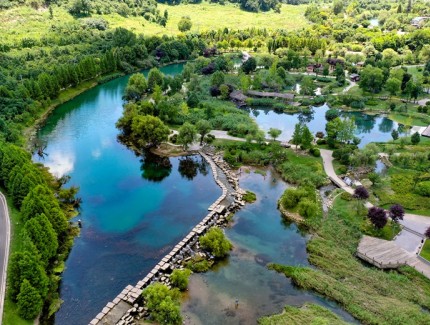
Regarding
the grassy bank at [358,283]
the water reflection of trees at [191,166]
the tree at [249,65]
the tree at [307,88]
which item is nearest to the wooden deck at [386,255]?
the grassy bank at [358,283]

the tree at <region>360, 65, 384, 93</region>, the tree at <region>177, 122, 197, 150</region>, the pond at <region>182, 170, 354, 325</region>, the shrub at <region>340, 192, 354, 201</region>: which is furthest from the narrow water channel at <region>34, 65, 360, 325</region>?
the tree at <region>360, 65, 384, 93</region>

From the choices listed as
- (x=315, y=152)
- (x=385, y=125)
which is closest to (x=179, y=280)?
(x=315, y=152)

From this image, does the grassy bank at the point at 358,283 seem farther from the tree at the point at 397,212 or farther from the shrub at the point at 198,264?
the shrub at the point at 198,264

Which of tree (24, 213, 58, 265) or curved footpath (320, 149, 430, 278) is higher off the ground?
tree (24, 213, 58, 265)

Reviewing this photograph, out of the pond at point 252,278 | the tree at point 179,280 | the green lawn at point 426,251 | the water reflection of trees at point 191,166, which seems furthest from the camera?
the water reflection of trees at point 191,166

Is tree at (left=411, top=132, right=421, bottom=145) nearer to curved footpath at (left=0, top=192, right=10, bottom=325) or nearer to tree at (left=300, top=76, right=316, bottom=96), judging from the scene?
tree at (left=300, top=76, right=316, bottom=96)

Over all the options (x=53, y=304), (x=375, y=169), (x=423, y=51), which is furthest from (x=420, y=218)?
(x=423, y=51)
